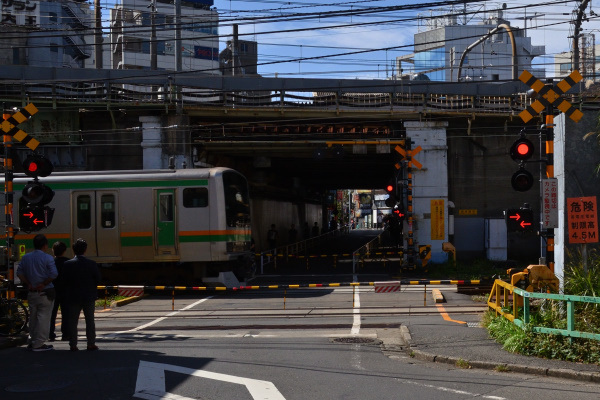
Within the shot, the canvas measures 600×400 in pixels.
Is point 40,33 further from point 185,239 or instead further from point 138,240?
point 185,239

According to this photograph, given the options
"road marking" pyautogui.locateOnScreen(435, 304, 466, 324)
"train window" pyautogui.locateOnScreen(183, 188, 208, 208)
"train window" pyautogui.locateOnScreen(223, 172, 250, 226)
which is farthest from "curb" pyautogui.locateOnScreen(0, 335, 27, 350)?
"train window" pyautogui.locateOnScreen(223, 172, 250, 226)

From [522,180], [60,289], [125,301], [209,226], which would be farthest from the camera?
[209,226]

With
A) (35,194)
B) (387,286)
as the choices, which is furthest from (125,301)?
(387,286)

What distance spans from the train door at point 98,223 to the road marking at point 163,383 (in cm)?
1248

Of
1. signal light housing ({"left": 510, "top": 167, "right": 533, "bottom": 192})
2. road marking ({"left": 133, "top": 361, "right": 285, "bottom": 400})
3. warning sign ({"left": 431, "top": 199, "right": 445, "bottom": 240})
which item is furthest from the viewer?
warning sign ({"left": 431, "top": 199, "right": 445, "bottom": 240})

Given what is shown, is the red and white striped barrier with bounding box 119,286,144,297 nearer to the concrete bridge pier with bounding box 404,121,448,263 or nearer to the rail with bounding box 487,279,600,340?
the rail with bounding box 487,279,600,340

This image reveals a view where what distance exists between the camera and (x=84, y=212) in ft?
71.8

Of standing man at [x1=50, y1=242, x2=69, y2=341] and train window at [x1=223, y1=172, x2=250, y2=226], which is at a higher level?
train window at [x1=223, y1=172, x2=250, y2=226]

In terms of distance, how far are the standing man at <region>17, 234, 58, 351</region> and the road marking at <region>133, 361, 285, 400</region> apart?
223 cm

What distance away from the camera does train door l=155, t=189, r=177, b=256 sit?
21562mm

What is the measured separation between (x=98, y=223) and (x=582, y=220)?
15265 millimetres

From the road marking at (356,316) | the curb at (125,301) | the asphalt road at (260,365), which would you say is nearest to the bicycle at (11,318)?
the asphalt road at (260,365)

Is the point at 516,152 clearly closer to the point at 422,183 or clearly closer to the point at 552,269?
the point at 552,269

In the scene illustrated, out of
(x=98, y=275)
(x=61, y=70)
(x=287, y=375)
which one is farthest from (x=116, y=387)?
(x=61, y=70)
